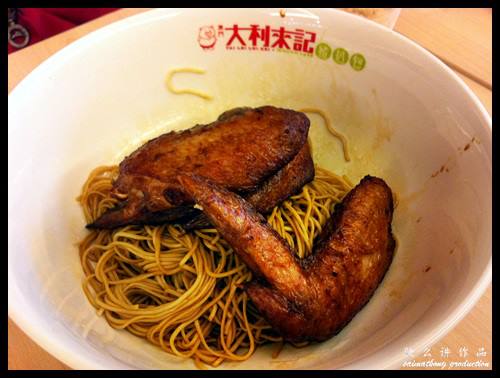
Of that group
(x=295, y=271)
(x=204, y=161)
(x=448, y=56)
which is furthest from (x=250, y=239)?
(x=448, y=56)

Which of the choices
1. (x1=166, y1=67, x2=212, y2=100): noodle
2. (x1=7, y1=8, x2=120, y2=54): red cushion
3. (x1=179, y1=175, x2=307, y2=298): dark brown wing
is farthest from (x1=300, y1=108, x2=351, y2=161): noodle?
(x1=7, y1=8, x2=120, y2=54): red cushion

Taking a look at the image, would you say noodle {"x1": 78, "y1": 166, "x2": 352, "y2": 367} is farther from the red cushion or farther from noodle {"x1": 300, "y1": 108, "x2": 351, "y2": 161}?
the red cushion

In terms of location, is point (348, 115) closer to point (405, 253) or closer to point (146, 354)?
point (405, 253)

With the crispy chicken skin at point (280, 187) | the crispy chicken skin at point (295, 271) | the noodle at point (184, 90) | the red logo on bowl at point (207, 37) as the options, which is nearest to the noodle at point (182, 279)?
the crispy chicken skin at point (280, 187)

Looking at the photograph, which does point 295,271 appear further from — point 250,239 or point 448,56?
point 448,56

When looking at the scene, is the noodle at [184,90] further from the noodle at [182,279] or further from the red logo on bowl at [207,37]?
the noodle at [182,279]

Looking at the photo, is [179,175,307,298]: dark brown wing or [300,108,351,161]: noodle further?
[300,108,351,161]: noodle
